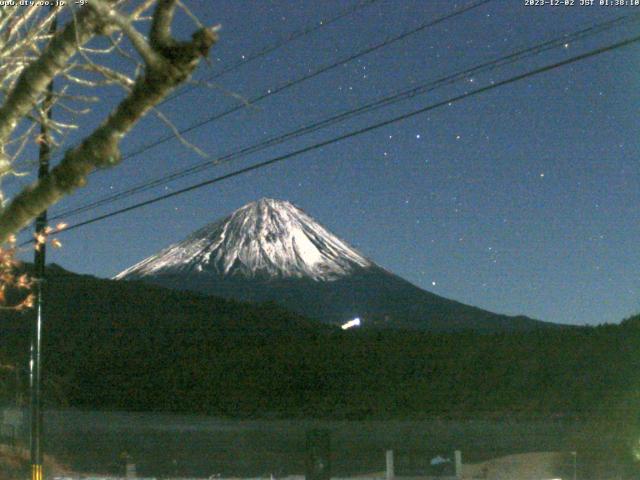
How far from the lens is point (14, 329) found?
70812mm

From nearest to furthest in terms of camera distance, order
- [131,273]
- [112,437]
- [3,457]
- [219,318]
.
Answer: [3,457]
[112,437]
[219,318]
[131,273]

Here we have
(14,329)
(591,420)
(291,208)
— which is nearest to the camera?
(591,420)

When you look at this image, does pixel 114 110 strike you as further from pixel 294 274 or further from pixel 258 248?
pixel 258 248

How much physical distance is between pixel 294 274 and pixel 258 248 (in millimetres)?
8894

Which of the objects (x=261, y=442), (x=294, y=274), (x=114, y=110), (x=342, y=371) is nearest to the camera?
(x=114, y=110)

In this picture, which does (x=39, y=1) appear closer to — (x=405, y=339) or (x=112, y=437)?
(x=112, y=437)

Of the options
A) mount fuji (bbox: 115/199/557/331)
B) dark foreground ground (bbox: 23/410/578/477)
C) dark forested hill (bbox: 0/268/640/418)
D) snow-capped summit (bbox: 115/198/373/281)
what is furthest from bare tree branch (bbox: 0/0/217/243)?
snow-capped summit (bbox: 115/198/373/281)

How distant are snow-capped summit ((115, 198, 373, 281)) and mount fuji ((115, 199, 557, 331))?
18 centimetres

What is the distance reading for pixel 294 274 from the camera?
184 meters

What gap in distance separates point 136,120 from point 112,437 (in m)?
34.6

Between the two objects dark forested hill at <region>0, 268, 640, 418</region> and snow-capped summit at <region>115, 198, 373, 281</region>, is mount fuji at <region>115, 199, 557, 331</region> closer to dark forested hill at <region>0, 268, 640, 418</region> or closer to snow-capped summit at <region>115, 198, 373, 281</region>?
snow-capped summit at <region>115, 198, 373, 281</region>

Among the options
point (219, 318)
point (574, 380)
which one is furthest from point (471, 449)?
point (219, 318)

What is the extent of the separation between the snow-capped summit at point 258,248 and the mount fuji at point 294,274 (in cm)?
18

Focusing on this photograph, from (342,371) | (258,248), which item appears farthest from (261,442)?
(258,248)
